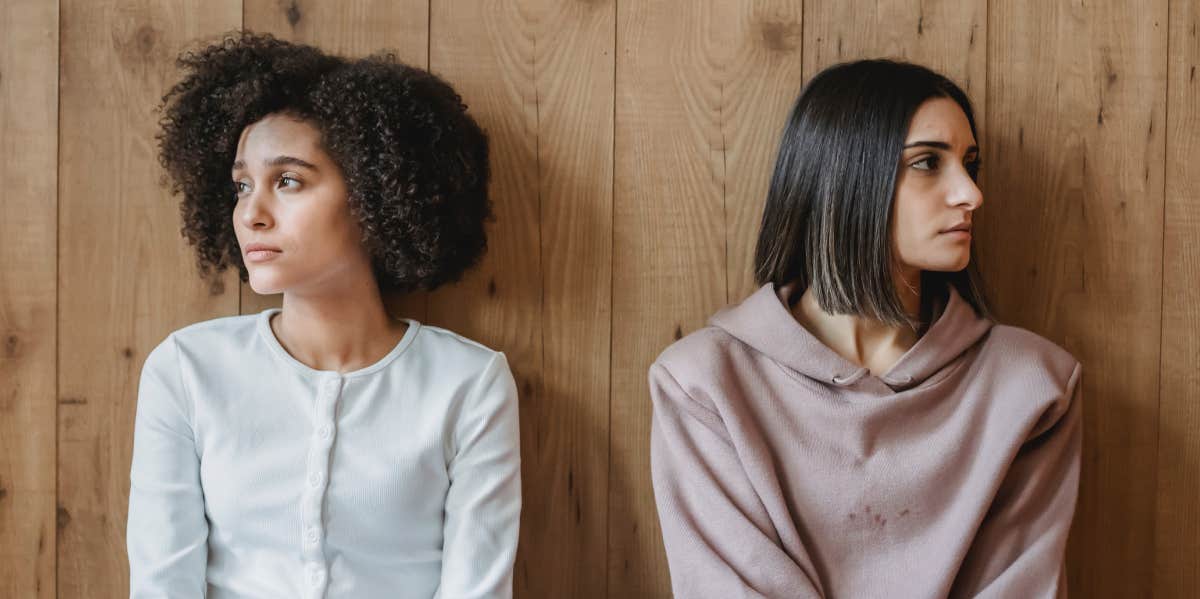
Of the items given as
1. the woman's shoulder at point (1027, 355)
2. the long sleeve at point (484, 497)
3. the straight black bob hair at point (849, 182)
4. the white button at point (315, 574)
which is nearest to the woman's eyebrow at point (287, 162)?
the long sleeve at point (484, 497)

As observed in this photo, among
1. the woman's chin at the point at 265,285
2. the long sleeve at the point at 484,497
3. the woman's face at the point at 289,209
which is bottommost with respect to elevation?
the long sleeve at the point at 484,497

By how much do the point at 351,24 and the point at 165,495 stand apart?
69cm

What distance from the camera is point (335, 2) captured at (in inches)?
50.3

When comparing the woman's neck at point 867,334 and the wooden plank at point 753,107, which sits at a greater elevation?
the wooden plank at point 753,107

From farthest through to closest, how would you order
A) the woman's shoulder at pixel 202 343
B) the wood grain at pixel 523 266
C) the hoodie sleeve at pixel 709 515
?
the wood grain at pixel 523 266, the woman's shoulder at pixel 202 343, the hoodie sleeve at pixel 709 515

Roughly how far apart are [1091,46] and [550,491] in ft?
3.52

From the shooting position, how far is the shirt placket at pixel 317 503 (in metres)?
1.11

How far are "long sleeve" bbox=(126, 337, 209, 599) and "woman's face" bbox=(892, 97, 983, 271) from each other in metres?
0.96

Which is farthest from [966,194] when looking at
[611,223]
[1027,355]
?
[611,223]

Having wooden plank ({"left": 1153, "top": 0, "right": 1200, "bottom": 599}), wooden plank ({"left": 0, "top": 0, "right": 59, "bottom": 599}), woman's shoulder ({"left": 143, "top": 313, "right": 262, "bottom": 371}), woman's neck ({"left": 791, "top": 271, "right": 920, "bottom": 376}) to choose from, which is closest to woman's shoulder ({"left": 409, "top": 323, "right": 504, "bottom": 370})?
woman's shoulder ({"left": 143, "top": 313, "right": 262, "bottom": 371})

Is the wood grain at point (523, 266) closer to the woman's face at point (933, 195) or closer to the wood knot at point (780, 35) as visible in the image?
the wood knot at point (780, 35)

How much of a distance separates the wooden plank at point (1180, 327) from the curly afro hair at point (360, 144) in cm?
107

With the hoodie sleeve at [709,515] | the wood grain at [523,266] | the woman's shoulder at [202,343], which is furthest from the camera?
the wood grain at [523,266]

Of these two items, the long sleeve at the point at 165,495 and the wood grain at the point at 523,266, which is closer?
the long sleeve at the point at 165,495
